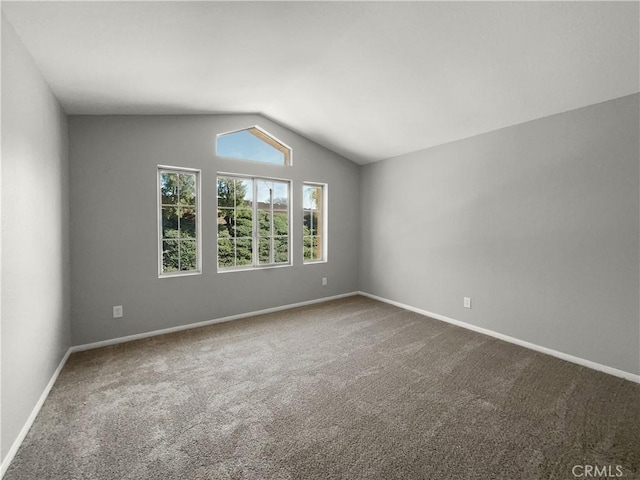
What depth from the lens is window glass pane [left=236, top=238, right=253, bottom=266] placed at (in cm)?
401

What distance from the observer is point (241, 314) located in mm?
3939

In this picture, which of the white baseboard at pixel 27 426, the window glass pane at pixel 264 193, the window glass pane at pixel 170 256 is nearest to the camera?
the white baseboard at pixel 27 426

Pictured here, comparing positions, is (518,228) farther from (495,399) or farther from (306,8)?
(306,8)

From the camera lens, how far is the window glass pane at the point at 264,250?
419 cm

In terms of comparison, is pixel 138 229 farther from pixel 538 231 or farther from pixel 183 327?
pixel 538 231

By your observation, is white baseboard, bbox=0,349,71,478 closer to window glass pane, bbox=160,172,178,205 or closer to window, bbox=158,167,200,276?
window, bbox=158,167,200,276

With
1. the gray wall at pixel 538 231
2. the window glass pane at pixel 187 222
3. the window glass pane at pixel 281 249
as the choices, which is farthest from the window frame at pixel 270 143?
the gray wall at pixel 538 231

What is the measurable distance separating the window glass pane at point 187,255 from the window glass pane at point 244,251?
58 centimetres

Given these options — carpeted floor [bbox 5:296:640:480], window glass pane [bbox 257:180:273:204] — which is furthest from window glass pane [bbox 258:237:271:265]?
carpeted floor [bbox 5:296:640:480]

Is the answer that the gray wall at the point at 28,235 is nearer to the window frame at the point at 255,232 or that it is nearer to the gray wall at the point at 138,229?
the gray wall at the point at 138,229

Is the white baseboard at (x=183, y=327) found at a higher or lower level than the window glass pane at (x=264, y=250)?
lower

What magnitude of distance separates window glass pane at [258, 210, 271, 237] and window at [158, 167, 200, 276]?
0.86 m

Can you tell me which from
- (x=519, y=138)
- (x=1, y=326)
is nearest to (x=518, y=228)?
(x=519, y=138)

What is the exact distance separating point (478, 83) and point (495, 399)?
2.63m
